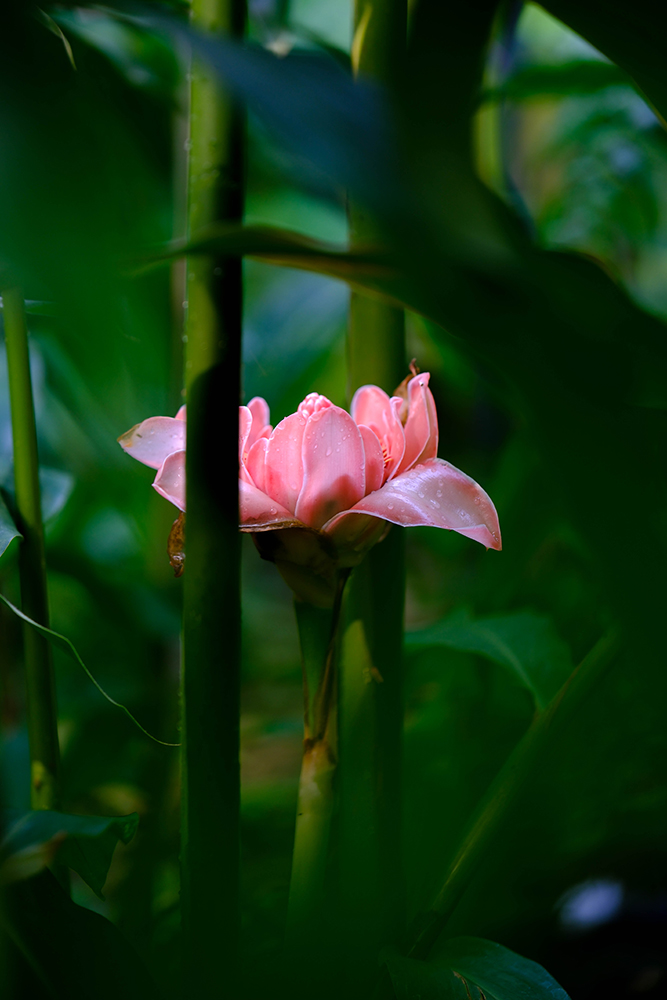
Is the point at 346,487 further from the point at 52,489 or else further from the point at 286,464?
the point at 52,489

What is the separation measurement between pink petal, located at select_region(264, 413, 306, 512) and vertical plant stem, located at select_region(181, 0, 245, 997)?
A: 28 mm

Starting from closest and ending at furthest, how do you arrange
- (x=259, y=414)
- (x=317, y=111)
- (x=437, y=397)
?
(x=317, y=111) → (x=259, y=414) → (x=437, y=397)

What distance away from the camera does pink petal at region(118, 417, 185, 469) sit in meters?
0.16

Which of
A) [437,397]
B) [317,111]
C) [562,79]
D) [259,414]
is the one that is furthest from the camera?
[437,397]

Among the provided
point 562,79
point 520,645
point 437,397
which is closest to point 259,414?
point 520,645

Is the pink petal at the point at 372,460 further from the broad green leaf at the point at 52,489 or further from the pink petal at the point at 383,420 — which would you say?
the broad green leaf at the point at 52,489

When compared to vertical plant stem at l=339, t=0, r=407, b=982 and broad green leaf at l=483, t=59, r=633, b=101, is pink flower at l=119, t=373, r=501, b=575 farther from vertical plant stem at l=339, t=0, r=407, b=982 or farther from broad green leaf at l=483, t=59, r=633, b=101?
broad green leaf at l=483, t=59, r=633, b=101

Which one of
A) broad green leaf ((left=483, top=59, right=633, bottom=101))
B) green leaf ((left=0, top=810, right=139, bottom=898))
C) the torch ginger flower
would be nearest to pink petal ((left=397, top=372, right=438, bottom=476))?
the torch ginger flower

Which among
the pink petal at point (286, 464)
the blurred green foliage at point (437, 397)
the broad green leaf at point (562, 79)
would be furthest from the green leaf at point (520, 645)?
the broad green leaf at point (562, 79)

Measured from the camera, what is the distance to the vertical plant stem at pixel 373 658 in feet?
0.59

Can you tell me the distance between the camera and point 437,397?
0.73m

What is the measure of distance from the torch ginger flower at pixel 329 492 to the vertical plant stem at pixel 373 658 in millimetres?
32

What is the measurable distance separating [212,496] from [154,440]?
0.16 feet

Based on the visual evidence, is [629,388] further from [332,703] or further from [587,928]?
[587,928]
